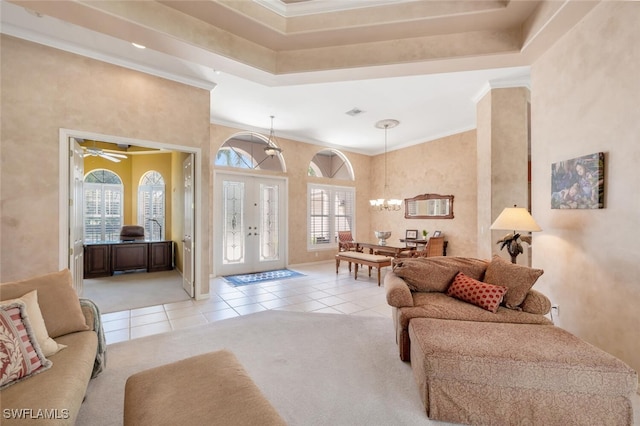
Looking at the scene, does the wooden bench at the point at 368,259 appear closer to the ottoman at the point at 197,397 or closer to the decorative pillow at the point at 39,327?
the ottoman at the point at 197,397

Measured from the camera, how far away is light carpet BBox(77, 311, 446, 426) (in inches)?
77.3

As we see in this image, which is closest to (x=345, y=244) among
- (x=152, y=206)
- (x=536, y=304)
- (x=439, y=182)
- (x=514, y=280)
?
(x=439, y=182)

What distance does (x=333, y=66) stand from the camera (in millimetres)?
3164

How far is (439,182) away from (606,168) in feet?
Answer: 15.3

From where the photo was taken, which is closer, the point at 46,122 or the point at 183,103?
the point at 46,122

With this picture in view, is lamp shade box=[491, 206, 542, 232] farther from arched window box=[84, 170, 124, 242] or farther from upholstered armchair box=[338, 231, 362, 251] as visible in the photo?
arched window box=[84, 170, 124, 242]

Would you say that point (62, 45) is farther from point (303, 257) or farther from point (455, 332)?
point (303, 257)

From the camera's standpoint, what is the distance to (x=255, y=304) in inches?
169

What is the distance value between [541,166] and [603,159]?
77cm

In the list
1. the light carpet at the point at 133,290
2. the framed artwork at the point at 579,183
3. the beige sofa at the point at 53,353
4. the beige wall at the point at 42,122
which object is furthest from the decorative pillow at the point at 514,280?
the beige wall at the point at 42,122

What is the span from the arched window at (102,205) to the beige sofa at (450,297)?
7.90m

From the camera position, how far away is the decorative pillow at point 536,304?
254 cm

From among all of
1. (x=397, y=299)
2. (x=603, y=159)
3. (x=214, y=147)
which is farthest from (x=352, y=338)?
(x=214, y=147)

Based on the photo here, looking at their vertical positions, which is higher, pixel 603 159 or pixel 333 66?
pixel 333 66
